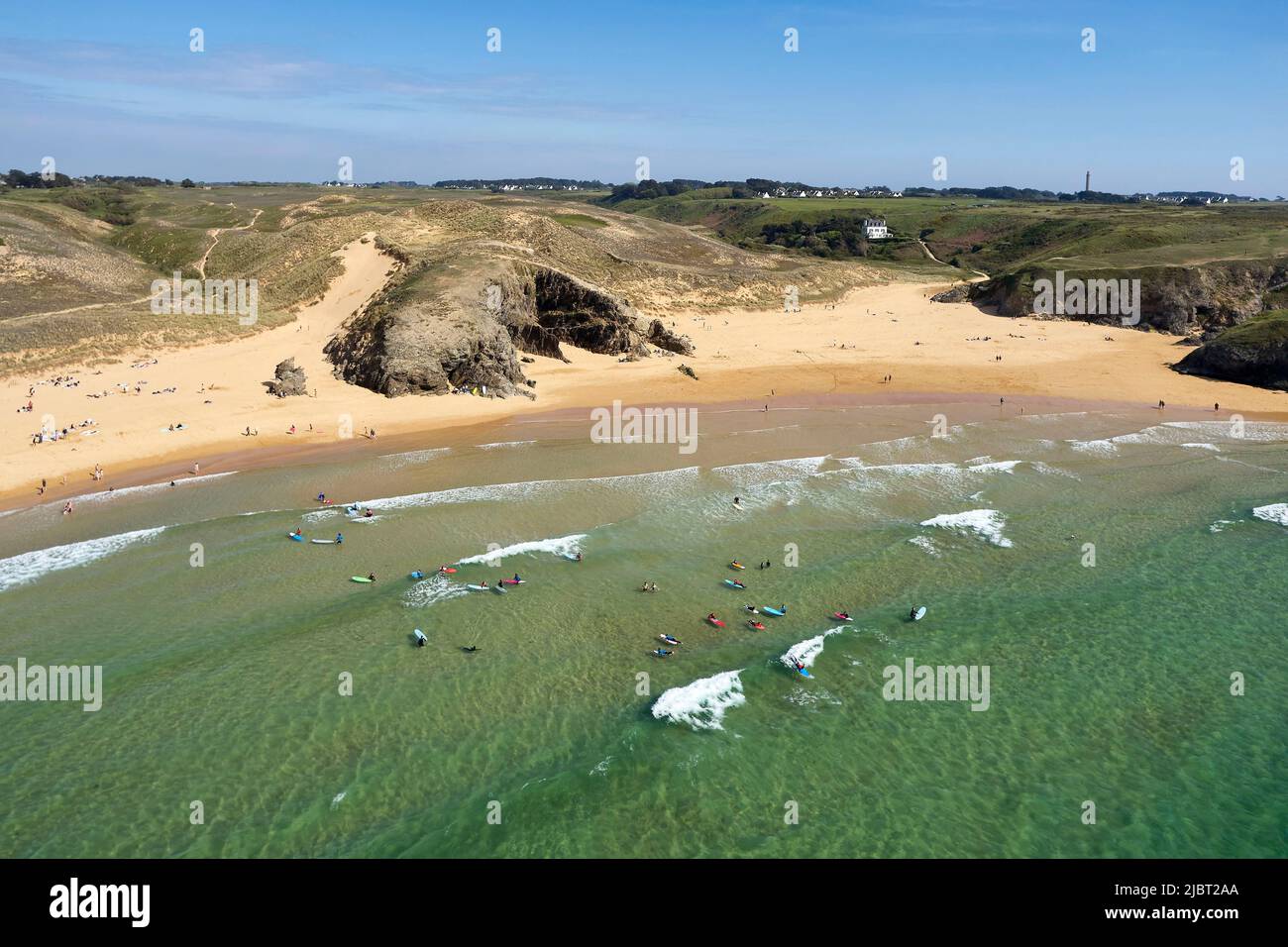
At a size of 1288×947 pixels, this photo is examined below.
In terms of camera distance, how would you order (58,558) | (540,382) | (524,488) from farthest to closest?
(540,382) → (524,488) → (58,558)

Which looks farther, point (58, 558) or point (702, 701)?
point (58, 558)

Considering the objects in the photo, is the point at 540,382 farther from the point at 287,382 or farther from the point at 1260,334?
the point at 1260,334

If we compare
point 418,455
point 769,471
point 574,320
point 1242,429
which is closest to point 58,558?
point 418,455

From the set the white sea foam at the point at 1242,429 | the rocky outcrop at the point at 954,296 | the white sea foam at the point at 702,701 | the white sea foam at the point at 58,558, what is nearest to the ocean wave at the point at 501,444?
the white sea foam at the point at 58,558

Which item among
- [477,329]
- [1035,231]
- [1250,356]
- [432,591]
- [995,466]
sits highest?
[1035,231]

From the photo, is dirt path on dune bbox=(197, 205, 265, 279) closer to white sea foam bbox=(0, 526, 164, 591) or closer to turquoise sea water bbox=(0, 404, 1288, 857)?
turquoise sea water bbox=(0, 404, 1288, 857)

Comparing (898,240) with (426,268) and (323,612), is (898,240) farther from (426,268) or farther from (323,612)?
(323,612)

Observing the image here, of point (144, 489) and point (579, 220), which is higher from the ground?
point (579, 220)
